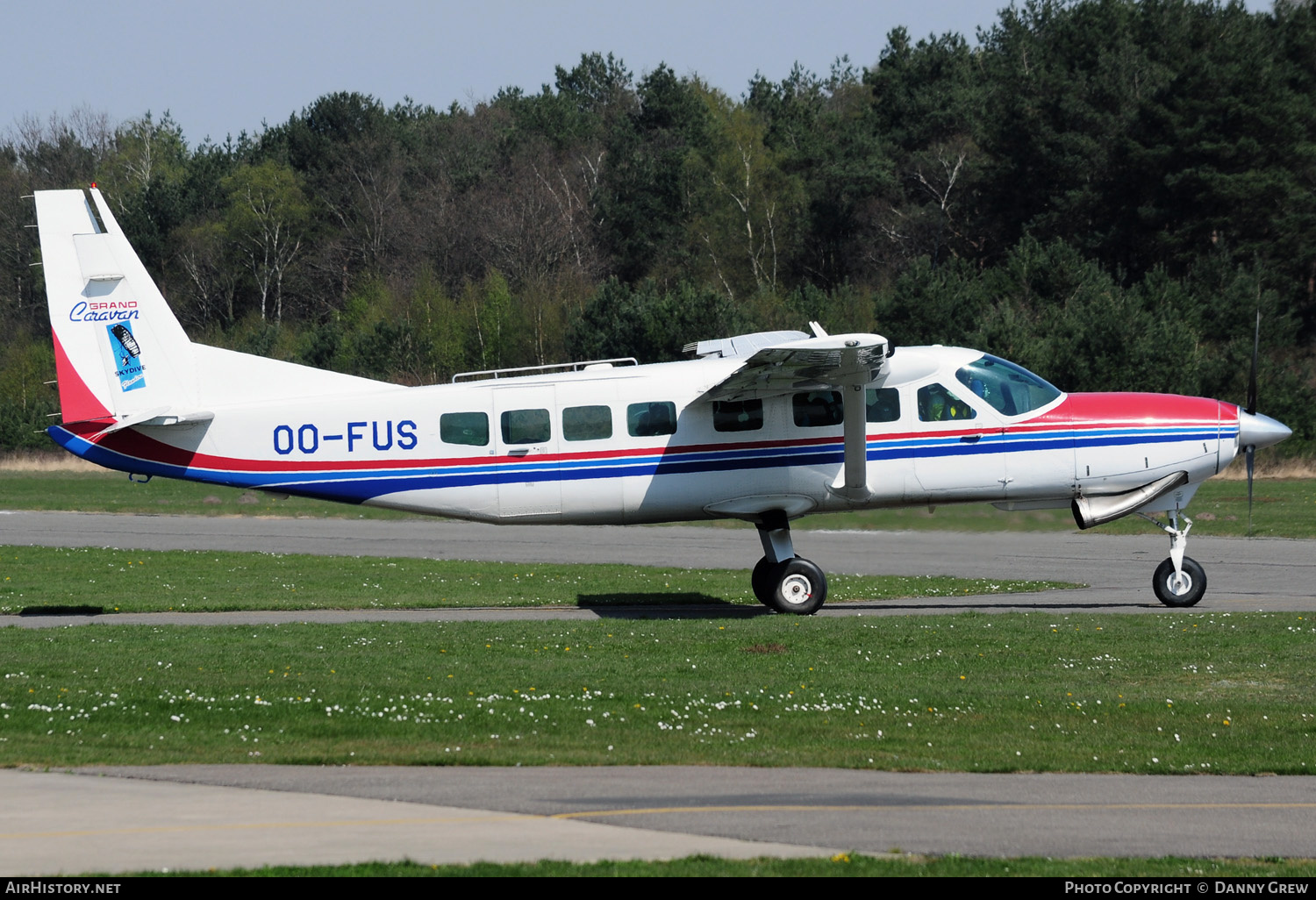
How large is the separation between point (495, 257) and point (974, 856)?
77840mm

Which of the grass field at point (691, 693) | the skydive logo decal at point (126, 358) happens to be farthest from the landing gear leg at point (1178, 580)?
the skydive logo decal at point (126, 358)

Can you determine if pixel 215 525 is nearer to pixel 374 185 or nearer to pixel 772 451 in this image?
pixel 772 451

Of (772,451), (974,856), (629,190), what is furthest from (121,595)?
(629,190)

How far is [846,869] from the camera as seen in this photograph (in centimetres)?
721

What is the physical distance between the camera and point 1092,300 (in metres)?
51.3

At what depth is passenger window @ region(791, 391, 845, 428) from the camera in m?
19.0

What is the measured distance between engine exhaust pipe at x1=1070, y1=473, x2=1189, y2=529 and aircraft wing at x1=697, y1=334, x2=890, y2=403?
11.6ft

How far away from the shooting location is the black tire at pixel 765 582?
64.5ft

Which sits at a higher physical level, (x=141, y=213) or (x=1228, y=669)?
(x=141, y=213)

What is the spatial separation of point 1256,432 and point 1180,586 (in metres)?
2.36

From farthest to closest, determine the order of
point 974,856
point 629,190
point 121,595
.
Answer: point 629,190 < point 121,595 < point 974,856

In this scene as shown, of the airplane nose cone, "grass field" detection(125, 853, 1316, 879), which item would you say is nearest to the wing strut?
the airplane nose cone

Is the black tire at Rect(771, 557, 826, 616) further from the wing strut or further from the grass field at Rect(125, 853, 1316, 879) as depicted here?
the grass field at Rect(125, 853, 1316, 879)

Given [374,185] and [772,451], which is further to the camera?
[374,185]
